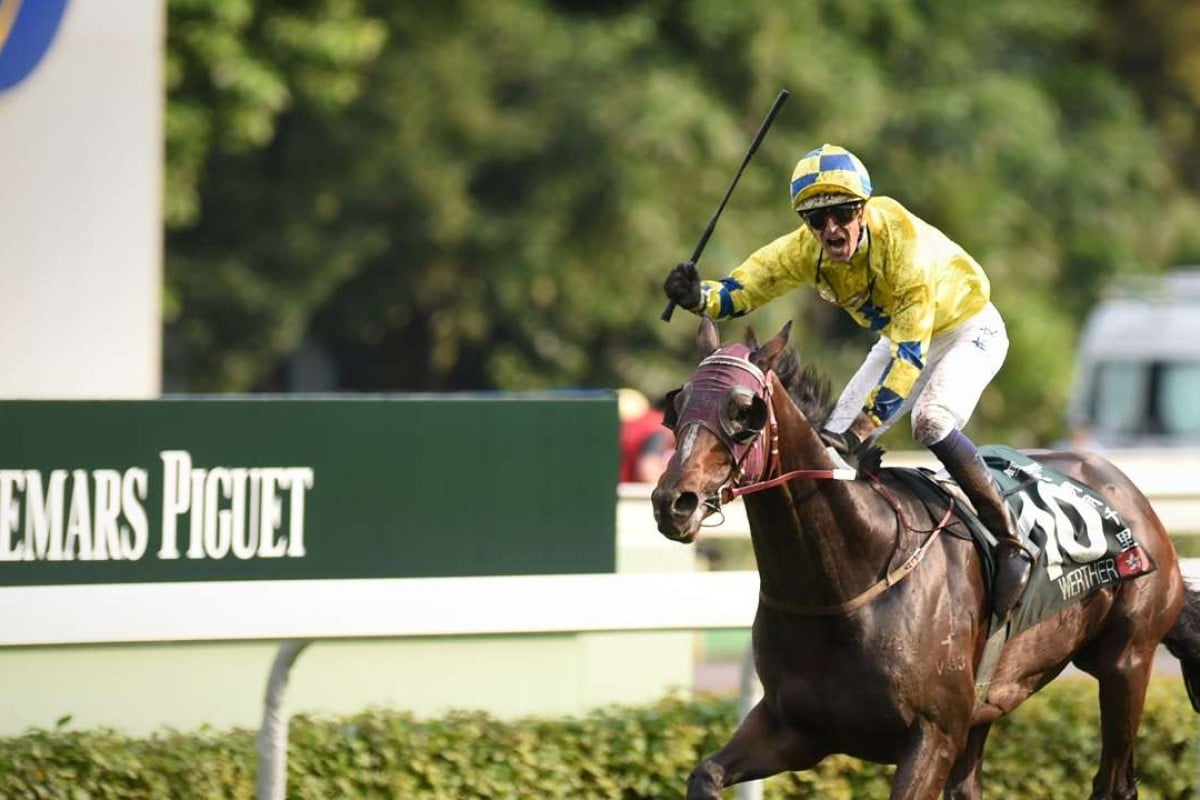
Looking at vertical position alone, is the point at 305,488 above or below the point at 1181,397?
Answer: below

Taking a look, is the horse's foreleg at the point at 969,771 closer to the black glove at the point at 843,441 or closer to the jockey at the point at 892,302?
the jockey at the point at 892,302

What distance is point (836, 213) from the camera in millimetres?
4883

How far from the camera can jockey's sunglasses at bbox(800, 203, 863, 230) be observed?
4.87 meters

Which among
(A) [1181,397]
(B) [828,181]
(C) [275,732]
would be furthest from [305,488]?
(A) [1181,397]

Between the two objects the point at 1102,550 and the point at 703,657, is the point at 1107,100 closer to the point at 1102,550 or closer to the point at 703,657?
the point at 703,657

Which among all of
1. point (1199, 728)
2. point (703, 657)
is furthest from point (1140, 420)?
point (1199, 728)

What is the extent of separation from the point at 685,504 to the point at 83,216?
3.53m

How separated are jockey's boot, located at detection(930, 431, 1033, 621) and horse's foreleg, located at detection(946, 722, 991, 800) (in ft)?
1.53

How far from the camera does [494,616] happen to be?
4.96m

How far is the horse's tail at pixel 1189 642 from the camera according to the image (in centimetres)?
579

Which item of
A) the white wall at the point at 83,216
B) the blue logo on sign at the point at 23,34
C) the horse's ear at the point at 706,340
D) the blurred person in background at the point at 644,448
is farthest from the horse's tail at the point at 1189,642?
the blurred person in background at the point at 644,448

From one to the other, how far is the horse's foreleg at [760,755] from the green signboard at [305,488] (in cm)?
127

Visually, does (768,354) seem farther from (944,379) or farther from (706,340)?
(944,379)

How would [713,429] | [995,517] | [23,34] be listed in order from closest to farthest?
[713,429], [995,517], [23,34]
